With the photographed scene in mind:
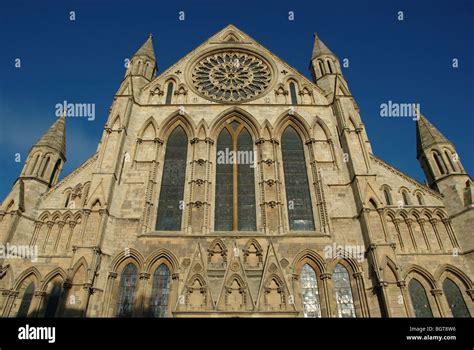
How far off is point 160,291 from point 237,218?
470cm

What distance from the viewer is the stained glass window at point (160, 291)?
1322cm

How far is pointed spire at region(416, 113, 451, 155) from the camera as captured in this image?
17.6 m

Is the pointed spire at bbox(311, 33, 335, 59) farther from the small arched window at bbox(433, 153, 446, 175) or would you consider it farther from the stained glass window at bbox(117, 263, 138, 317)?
the stained glass window at bbox(117, 263, 138, 317)

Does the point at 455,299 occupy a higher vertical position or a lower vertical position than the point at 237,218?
lower

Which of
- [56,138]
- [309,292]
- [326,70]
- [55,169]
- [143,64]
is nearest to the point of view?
[309,292]

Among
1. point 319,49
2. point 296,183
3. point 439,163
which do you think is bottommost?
point 296,183

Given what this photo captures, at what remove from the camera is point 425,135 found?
1806 centimetres

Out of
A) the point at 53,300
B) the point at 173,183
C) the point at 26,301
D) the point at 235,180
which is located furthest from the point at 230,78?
the point at 26,301

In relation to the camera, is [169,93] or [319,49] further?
[319,49]

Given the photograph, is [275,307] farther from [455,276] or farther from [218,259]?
[455,276]

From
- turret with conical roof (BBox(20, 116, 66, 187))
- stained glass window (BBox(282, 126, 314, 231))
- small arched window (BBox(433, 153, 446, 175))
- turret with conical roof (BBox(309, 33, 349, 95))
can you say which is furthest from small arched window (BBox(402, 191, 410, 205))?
turret with conical roof (BBox(20, 116, 66, 187))

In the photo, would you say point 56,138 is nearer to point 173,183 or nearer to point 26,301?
point 173,183

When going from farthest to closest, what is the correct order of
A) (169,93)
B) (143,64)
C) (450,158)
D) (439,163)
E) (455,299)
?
1. (143,64)
2. (169,93)
3. (439,163)
4. (450,158)
5. (455,299)
